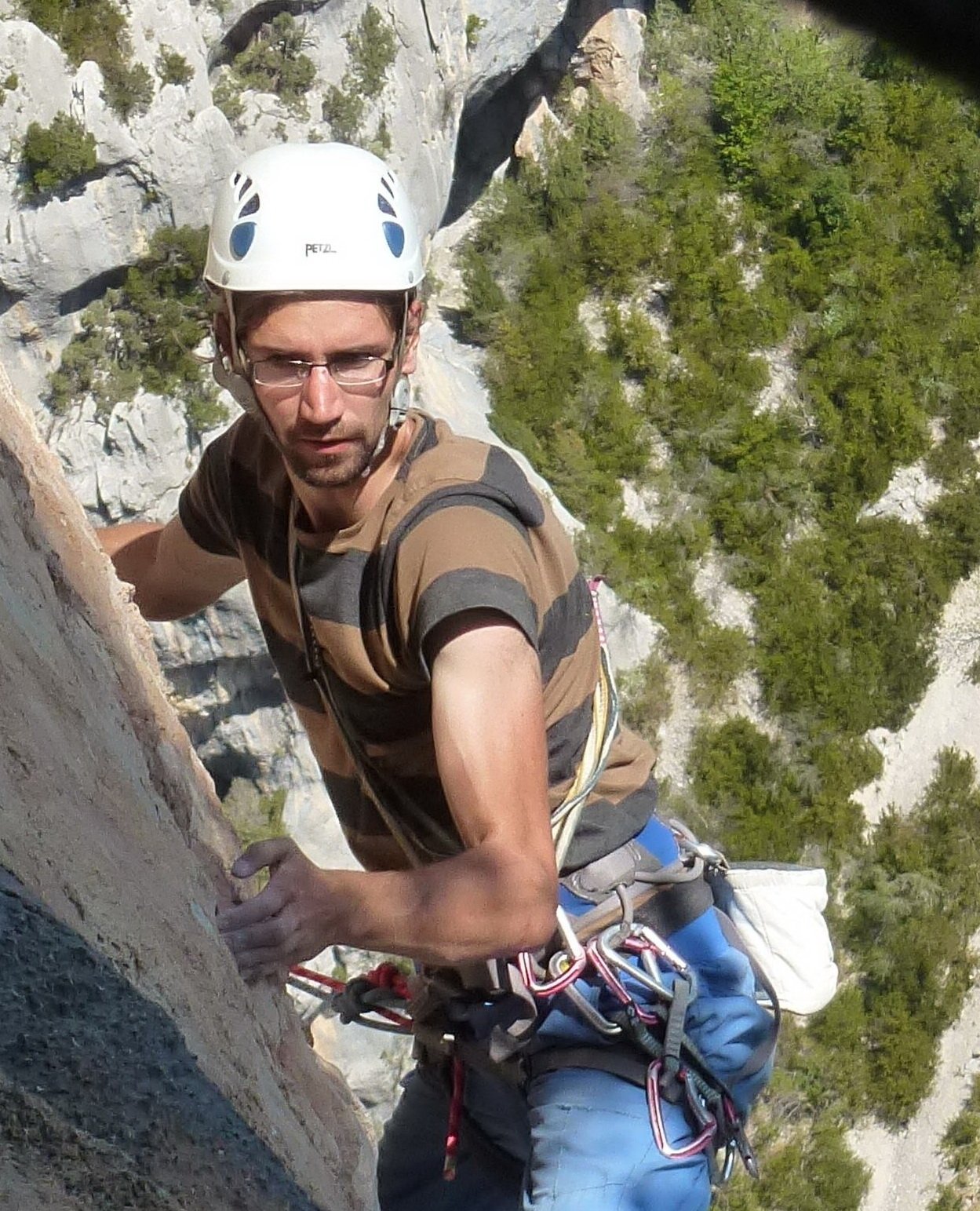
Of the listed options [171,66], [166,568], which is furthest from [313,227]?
[171,66]

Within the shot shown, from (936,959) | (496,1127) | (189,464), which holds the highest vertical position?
(496,1127)

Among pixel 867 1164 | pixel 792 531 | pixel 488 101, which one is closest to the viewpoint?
pixel 867 1164

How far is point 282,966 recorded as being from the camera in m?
1.73

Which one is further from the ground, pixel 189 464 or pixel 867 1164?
pixel 189 464

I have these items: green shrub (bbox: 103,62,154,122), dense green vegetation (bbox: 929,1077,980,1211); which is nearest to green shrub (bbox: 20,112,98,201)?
green shrub (bbox: 103,62,154,122)

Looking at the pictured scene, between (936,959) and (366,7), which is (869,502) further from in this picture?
(366,7)

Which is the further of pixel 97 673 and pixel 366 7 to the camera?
pixel 366 7

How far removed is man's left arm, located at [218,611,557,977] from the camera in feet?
5.49

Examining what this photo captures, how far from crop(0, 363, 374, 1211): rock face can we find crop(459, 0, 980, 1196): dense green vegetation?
11601mm

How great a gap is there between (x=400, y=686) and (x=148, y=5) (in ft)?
32.4

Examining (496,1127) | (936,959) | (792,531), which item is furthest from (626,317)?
(496,1127)

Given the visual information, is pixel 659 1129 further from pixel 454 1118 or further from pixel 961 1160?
pixel 961 1160

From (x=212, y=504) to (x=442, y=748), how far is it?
3.14ft

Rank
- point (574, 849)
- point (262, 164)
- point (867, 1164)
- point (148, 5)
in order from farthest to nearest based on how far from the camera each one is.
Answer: point (867, 1164), point (148, 5), point (574, 849), point (262, 164)
